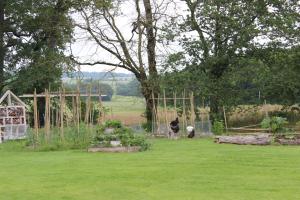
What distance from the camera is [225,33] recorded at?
31672 millimetres

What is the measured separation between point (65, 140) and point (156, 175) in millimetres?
8870

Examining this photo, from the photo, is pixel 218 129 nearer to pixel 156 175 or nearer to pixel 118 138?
pixel 118 138

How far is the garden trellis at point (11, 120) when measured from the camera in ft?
92.0

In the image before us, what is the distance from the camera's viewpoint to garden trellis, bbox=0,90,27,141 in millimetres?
28047

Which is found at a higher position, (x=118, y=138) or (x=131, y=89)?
(x=131, y=89)

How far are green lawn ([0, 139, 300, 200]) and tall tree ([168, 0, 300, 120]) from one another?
43.6 ft

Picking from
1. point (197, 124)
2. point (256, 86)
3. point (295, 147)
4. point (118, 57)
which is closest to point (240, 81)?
point (256, 86)

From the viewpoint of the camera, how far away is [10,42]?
3512 centimetres

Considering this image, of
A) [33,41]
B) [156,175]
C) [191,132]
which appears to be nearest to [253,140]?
[191,132]

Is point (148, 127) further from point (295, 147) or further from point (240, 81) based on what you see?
point (295, 147)

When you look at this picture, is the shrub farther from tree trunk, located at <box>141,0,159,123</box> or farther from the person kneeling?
tree trunk, located at <box>141,0,159,123</box>

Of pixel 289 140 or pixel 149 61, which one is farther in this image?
pixel 149 61

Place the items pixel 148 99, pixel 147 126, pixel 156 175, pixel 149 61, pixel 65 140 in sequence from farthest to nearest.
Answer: pixel 149 61 < pixel 148 99 < pixel 147 126 < pixel 65 140 < pixel 156 175

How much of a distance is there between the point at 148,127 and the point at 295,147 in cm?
1318
